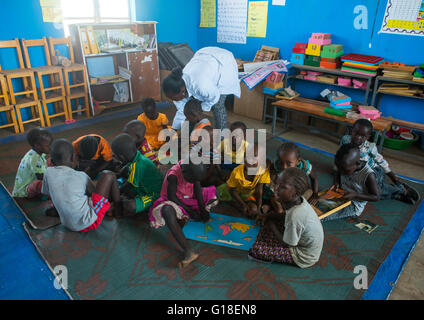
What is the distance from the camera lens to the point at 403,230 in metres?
2.33

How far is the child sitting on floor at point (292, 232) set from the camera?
171cm

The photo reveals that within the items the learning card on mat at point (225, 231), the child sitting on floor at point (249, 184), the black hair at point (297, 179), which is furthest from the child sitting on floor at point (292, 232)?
the child sitting on floor at point (249, 184)

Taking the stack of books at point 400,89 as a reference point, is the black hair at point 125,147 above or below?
below

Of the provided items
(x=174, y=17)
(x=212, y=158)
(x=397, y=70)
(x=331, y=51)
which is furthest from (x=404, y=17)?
(x=174, y=17)

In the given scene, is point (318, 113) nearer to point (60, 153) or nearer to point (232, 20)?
point (232, 20)

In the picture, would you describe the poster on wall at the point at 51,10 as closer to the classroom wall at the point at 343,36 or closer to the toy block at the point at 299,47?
the classroom wall at the point at 343,36

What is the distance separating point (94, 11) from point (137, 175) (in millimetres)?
3872

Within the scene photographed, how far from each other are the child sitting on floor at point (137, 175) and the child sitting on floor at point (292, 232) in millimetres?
931

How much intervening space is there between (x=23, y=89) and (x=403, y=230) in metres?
5.02

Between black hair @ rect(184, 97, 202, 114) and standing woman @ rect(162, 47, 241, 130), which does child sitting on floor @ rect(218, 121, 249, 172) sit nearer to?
black hair @ rect(184, 97, 202, 114)

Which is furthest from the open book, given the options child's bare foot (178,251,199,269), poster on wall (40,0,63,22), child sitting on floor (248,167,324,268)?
poster on wall (40,0,63,22)

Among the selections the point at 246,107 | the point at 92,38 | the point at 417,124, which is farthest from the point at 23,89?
the point at 417,124

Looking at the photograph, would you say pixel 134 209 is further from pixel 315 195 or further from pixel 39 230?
pixel 315 195

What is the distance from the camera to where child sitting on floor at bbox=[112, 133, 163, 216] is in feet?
7.73
